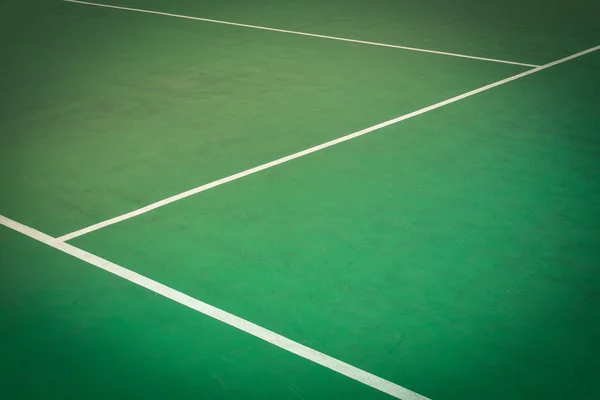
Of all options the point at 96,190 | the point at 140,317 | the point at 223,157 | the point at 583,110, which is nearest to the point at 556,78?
the point at 583,110

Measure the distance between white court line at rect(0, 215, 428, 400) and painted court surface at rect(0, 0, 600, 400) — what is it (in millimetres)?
13

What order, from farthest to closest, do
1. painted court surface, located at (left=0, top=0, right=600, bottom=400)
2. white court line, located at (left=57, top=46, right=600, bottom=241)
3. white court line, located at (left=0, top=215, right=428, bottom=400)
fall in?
white court line, located at (left=57, top=46, right=600, bottom=241), painted court surface, located at (left=0, top=0, right=600, bottom=400), white court line, located at (left=0, top=215, right=428, bottom=400)

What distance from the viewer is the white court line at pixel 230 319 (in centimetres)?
351

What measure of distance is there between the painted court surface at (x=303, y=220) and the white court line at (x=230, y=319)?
0.04 feet

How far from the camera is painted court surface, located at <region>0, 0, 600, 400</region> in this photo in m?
3.65

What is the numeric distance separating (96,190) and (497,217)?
2.63 m

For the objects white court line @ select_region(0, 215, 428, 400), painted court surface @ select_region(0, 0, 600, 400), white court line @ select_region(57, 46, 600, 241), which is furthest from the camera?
white court line @ select_region(57, 46, 600, 241)

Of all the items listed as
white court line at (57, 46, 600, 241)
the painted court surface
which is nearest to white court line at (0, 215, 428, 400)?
the painted court surface

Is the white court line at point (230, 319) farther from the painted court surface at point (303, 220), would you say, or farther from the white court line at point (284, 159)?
the white court line at point (284, 159)

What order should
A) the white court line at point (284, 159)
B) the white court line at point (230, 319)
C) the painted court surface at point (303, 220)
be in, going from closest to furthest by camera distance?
1. the white court line at point (230, 319)
2. the painted court surface at point (303, 220)
3. the white court line at point (284, 159)

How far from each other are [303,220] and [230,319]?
3.99 feet

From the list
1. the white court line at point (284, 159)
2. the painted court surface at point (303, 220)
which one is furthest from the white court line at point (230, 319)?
the white court line at point (284, 159)

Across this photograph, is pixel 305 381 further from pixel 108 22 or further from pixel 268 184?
pixel 108 22

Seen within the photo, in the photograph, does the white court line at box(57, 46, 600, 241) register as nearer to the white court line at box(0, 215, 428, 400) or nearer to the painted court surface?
the painted court surface
